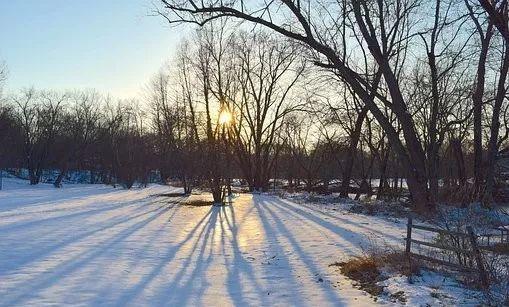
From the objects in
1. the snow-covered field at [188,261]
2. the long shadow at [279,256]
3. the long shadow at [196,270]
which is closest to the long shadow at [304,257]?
the snow-covered field at [188,261]

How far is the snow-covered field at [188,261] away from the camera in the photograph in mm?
8320

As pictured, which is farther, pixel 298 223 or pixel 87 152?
pixel 87 152

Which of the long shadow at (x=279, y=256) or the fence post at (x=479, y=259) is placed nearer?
the fence post at (x=479, y=259)

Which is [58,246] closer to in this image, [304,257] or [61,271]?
[61,271]

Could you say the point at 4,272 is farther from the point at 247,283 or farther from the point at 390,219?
the point at 390,219

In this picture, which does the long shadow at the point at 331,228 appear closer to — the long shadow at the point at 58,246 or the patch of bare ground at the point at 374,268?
the patch of bare ground at the point at 374,268

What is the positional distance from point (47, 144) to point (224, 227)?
2149 inches

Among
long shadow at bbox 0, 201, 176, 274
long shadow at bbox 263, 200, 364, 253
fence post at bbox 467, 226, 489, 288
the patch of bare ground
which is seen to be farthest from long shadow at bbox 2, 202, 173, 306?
fence post at bbox 467, 226, 489, 288

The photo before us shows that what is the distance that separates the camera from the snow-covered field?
832 centimetres

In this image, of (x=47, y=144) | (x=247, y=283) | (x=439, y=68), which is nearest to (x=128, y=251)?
(x=247, y=283)

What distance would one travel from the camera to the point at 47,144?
65875 millimetres

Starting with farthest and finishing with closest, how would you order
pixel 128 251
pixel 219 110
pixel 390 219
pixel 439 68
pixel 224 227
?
pixel 219 110, pixel 439 68, pixel 390 219, pixel 224 227, pixel 128 251

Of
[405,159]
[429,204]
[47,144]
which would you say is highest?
[47,144]

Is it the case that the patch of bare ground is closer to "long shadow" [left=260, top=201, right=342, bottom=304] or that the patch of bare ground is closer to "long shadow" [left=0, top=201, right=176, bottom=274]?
"long shadow" [left=260, top=201, right=342, bottom=304]
